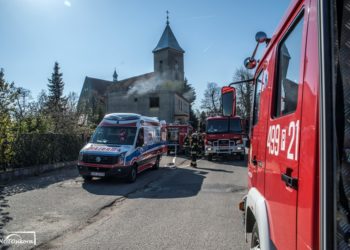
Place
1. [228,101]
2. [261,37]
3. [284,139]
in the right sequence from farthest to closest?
[228,101], [261,37], [284,139]

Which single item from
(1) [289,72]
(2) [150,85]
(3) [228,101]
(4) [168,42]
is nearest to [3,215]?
(3) [228,101]

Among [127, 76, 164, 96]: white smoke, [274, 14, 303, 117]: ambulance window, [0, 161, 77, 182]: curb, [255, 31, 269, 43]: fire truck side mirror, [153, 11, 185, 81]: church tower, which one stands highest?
[153, 11, 185, 81]: church tower

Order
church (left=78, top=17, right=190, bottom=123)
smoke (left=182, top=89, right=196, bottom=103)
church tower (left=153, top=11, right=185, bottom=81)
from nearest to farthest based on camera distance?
church (left=78, top=17, right=190, bottom=123), church tower (left=153, top=11, right=185, bottom=81), smoke (left=182, top=89, right=196, bottom=103)

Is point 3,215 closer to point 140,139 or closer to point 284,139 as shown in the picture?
point 140,139

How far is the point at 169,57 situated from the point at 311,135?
6449cm

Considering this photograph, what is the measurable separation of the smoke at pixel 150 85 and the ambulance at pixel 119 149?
131 feet

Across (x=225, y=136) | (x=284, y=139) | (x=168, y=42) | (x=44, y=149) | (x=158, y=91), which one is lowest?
(x=44, y=149)

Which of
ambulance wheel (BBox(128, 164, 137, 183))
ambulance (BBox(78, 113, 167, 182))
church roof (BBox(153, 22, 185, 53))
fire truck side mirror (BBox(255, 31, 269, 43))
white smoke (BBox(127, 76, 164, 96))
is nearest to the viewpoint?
fire truck side mirror (BBox(255, 31, 269, 43))

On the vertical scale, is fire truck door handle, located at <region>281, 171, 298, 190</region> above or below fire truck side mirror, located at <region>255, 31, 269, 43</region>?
below

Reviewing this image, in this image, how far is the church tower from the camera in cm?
6462

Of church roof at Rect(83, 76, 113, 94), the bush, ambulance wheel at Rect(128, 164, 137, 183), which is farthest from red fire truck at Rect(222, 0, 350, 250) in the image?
church roof at Rect(83, 76, 113, 94)

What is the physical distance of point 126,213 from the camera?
754 centimetres

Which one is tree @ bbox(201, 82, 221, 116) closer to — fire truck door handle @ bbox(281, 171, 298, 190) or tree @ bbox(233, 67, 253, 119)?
tree @ bbox(233, 67, 253, 119)

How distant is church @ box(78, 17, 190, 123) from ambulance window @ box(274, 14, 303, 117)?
42.3 meters
